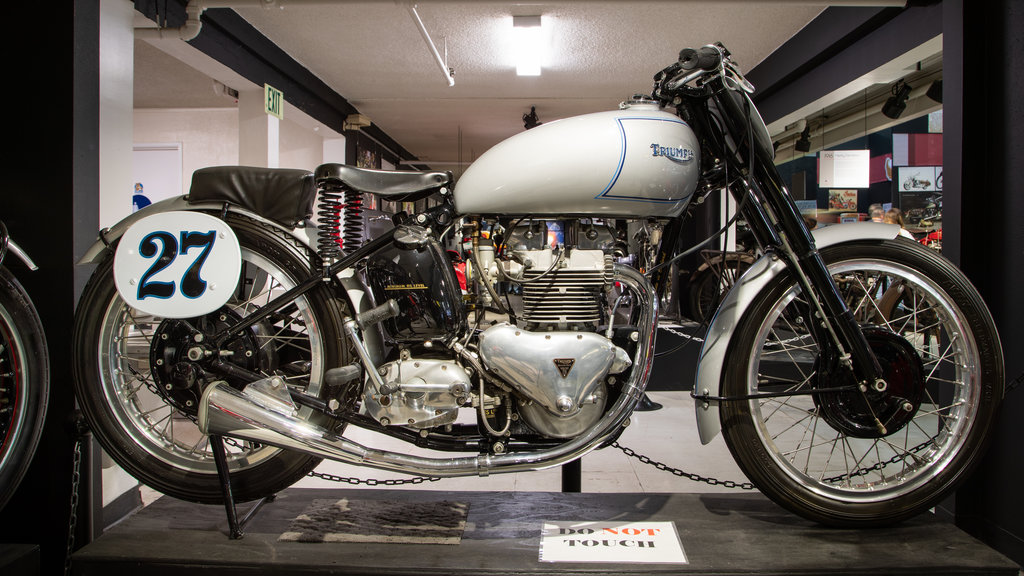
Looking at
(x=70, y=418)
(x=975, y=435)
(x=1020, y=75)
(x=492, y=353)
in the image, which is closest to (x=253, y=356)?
(x=70, y=418)

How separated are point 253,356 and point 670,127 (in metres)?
1.46

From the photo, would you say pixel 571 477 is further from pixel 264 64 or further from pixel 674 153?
pixel 264 64

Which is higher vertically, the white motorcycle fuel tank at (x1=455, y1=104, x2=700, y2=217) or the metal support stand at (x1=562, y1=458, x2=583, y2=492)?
the white motorcycle fuel tank at (x1=455, y1=104, x2=700, y2=217)

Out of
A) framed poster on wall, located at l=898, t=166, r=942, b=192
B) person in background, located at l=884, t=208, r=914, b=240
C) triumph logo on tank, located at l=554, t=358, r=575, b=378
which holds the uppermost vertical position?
framed poster on wall, located at l=898, t=166, r=942, b=192

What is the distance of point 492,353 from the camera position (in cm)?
156

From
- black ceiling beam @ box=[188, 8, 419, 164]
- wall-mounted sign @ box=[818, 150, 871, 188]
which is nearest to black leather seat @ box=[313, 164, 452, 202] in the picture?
black ceiling beam @ box=[188, 8, 419, 164]

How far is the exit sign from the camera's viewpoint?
4992 millimetres

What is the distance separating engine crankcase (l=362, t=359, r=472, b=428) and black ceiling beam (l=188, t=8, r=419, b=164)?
368cm

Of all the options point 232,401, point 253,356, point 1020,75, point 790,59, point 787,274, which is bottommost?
point 232,401

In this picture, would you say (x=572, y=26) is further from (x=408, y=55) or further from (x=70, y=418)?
(x=70, y=418)

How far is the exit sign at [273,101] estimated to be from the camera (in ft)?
16.4

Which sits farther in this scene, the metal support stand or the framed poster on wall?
the framed poster on wall

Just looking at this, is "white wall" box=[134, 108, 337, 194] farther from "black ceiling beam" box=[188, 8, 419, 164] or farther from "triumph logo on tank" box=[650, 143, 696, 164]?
"triumph logo on tank" box=[650, 143, 696, 164]

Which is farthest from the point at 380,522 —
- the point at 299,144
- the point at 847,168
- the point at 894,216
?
the point at 299,144
